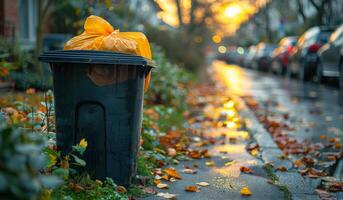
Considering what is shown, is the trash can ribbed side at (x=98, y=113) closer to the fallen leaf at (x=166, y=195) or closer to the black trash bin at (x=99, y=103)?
the black trash bin at (x=99, y=103)

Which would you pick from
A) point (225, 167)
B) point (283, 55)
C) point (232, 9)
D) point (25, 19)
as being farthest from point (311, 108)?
point (232, 9)

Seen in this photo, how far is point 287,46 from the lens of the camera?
2408 cm

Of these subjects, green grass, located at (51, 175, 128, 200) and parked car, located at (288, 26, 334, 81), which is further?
parked car, located at (288, 26, 334, 81)

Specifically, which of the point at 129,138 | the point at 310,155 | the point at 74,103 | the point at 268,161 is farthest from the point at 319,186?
the point at 74,103

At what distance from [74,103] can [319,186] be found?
2437mm

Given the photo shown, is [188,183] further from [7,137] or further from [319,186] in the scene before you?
[7,137]

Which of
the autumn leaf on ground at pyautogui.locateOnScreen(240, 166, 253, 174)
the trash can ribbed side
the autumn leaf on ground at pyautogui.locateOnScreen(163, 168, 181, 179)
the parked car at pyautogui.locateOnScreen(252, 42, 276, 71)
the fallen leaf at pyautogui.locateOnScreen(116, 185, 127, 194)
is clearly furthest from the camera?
the parked car at pyautogui.locateOnScreen(252, 42, 276, 71)

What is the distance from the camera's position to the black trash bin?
3943 mm

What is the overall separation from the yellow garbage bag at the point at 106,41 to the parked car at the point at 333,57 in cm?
984

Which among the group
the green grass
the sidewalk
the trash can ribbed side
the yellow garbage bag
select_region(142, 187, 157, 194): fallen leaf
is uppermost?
the yellow garbage bag

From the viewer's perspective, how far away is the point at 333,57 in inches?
569

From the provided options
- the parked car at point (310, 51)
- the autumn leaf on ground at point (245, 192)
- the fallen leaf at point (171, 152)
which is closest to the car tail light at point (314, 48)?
the parked car at point (310, 51)

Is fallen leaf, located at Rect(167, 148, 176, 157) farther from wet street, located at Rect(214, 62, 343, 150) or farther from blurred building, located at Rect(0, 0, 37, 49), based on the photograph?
blurred building, located at Rect(0, 0, 37, 49)

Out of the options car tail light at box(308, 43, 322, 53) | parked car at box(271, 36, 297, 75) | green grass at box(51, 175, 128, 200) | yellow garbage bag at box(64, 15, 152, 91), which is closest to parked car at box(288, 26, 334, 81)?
car tail light at box(308, 43, 322, 53)
